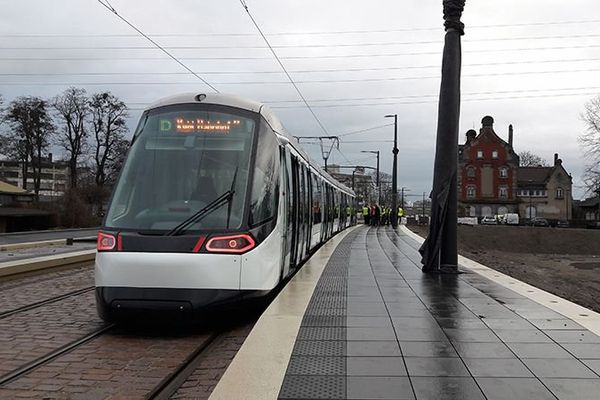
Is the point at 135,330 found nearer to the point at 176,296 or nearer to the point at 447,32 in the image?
the point at 176,296

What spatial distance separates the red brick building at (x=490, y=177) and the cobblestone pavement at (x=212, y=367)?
321ft

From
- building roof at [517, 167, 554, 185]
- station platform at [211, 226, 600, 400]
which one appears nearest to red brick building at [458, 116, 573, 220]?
building roof at [517, 167, 554, 185]

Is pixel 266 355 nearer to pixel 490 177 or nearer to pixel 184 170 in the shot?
pixel 184 170

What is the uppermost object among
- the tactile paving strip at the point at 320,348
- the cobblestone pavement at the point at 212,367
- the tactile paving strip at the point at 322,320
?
the tactile paving strip at the point at 322,320

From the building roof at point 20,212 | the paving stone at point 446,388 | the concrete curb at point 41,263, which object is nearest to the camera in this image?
the paving stone at point 446,388

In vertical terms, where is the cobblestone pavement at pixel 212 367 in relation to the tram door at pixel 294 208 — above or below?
below

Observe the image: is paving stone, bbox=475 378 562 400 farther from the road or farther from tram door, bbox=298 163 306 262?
the road

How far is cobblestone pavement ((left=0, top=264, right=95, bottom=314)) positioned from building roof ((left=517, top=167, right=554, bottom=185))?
105 m

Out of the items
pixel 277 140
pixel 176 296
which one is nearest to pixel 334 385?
pixel 176 296

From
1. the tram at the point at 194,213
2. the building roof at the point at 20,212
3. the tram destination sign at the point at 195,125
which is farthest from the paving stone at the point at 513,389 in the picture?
the building roof at the point at 20,212

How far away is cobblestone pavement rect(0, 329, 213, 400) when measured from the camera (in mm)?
5235

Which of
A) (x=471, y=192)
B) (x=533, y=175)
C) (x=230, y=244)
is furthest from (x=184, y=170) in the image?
(x=533, y=175)

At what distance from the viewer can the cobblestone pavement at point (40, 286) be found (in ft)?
33.3

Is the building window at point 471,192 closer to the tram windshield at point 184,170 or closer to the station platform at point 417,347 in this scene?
the station platform at point 417,347
